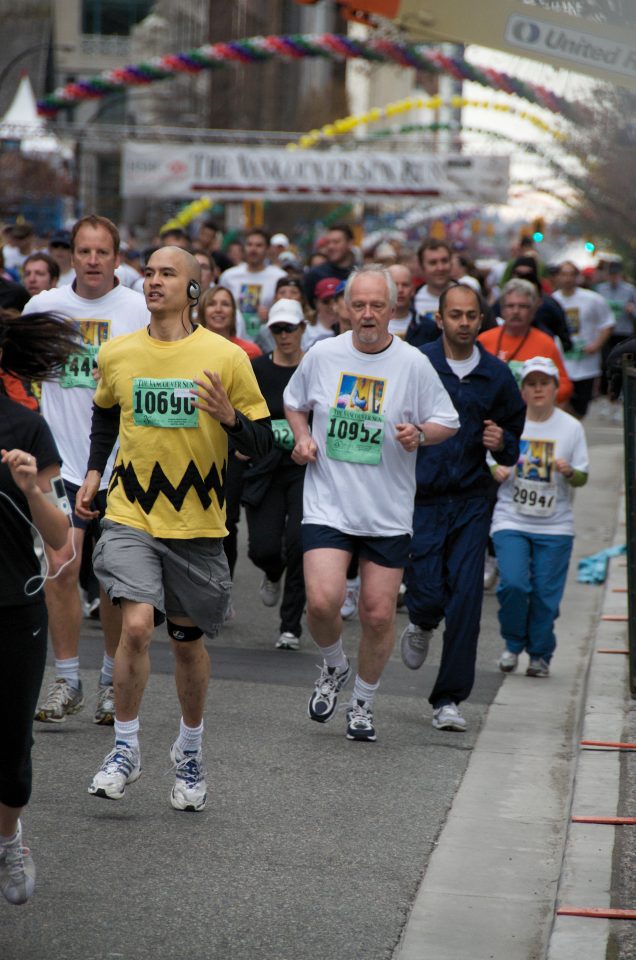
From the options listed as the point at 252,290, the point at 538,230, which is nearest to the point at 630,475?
the point at 252,290

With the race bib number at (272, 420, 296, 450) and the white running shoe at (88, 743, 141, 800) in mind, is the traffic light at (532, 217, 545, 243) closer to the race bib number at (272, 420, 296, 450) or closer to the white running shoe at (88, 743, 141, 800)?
the race bib number at (272, 420, 296, 450)

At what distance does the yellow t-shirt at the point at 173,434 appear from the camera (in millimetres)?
5996

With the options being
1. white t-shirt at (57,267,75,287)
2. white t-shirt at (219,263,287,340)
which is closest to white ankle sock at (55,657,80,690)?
white t-shirt at (57,267,75,287)

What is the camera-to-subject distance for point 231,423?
230 inches

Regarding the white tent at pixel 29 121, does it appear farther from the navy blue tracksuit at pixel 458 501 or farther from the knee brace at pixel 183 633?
the knee brace at pixel 183 633

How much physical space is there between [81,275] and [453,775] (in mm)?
2704

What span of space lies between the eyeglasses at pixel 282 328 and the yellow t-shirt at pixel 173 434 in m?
3.21

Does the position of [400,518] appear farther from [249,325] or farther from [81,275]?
[249,325]

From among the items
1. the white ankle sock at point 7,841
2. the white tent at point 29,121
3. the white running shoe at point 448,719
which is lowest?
the white running shoe at point 448,719

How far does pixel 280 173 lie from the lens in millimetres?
26688

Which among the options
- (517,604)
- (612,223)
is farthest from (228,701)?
(612,223)

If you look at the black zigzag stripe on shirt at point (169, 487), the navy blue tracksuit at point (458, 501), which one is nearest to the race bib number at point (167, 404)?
the black zigzag stripe on shirt at point (169, 487)

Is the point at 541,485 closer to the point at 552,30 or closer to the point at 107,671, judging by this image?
the point at 107,671

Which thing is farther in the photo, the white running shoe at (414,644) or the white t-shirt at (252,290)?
the white t-shirt at (252,290)
